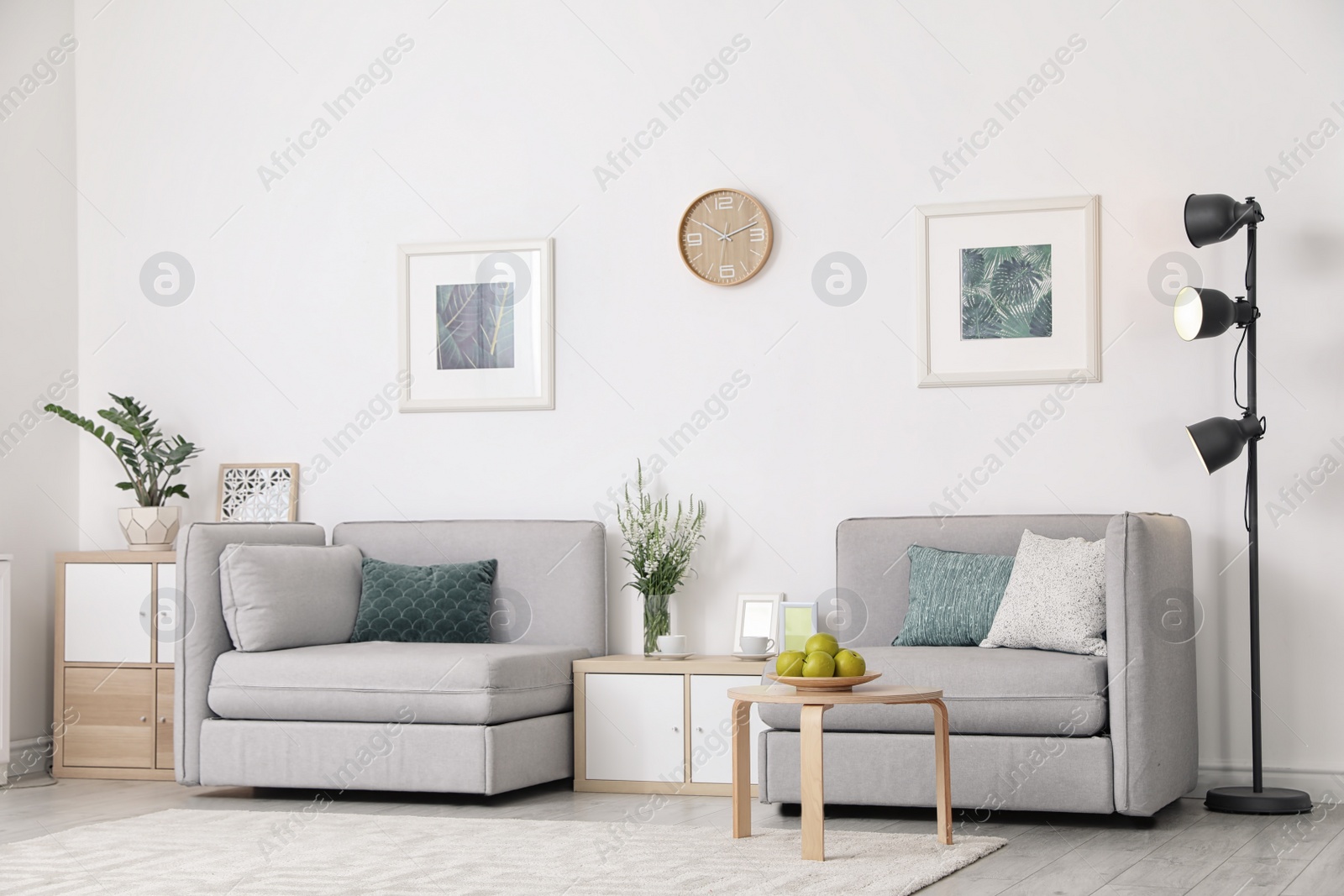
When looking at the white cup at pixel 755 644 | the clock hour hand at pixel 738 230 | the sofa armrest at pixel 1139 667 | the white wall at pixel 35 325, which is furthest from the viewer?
the white wall at pixel 35 325

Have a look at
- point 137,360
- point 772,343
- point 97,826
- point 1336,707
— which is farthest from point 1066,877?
point 137,360

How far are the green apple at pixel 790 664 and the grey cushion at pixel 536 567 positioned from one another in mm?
1571

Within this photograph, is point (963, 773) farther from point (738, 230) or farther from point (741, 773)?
point (738, 230)

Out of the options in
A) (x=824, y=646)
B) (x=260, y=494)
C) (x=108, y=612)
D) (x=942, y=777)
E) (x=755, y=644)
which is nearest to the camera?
(x=824, y=646)

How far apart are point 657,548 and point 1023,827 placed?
63.9 inches

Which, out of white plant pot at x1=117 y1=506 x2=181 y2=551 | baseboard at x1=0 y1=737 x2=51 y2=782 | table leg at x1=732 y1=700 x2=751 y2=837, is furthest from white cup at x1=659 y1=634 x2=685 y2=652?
baseboard at x1=0 y1=737 x2=51 y2=782

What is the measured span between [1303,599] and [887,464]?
1.41 m

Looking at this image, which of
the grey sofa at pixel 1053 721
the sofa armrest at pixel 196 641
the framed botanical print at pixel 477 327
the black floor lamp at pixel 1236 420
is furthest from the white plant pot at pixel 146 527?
the black floor lamp at pixel 1236 420

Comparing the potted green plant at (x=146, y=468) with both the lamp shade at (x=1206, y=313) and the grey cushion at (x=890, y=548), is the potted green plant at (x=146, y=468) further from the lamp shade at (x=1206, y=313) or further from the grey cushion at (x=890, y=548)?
the lamp shade at (x=1206, y=313)

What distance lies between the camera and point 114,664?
497 centimetres

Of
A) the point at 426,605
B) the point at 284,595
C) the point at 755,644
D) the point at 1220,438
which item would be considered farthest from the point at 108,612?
the point at 1220,438

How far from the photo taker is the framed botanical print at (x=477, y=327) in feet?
17.0

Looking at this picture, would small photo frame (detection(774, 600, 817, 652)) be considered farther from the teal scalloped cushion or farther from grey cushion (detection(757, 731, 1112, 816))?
the teal scalloped cushion

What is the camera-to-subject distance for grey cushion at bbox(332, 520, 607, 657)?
193 inches
